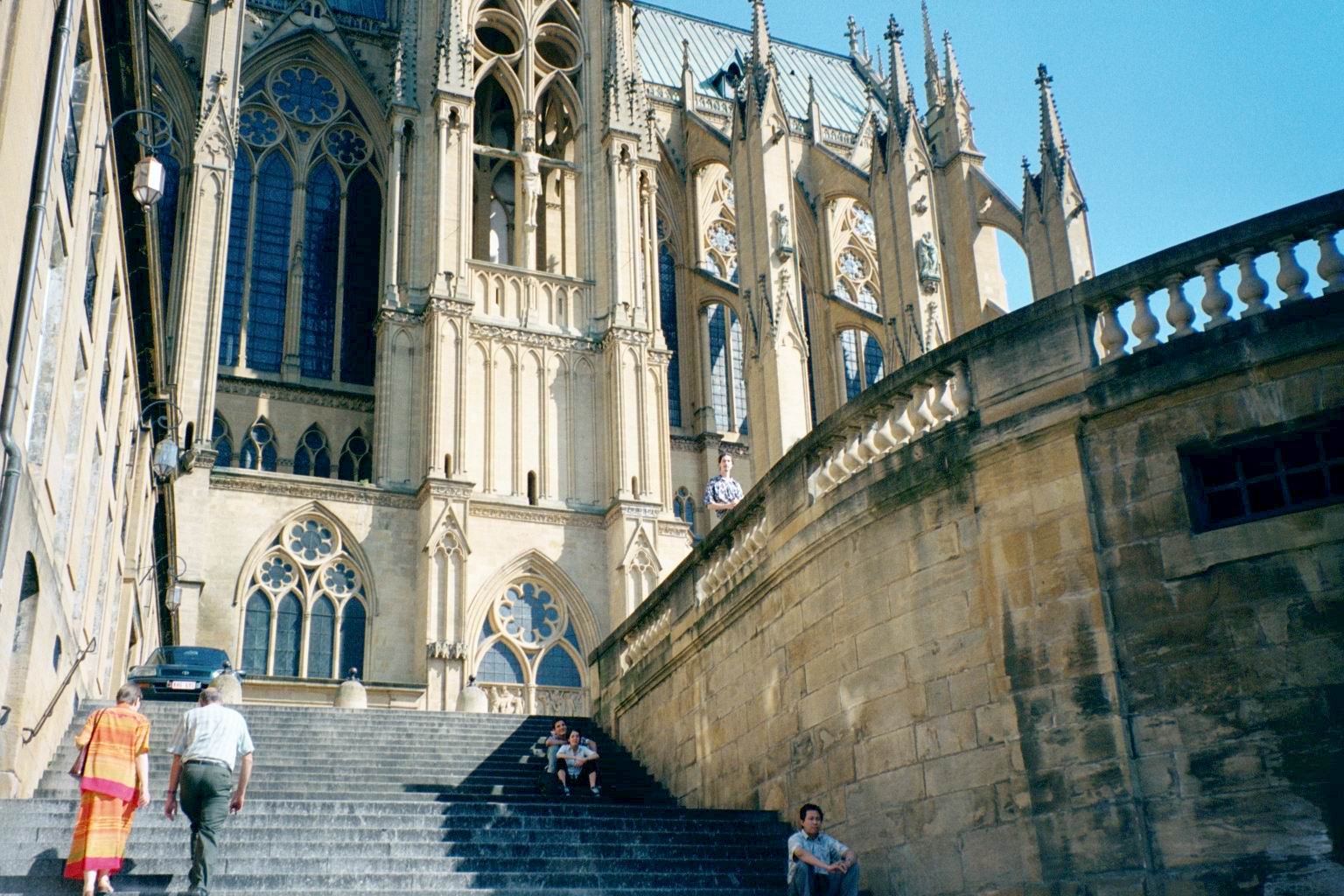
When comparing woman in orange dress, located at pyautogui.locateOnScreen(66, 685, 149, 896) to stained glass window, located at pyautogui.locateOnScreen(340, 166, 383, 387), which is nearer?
woman in orange dress, located at pyautogui.locateOnScreen(66, 685, 149, 896)

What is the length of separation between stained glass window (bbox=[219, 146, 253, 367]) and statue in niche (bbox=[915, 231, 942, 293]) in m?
16.0

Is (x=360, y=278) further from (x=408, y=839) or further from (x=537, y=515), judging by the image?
(x=408, y=839)

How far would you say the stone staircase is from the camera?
10.3 metres

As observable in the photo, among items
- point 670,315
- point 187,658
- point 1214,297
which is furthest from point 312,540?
point 1214,297

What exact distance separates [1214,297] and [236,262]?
28770 millimetres

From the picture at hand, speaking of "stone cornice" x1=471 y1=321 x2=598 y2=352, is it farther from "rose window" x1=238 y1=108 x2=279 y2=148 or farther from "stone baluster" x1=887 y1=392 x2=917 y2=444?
"stone baluster" x1=887 y1=392 x2=917 y2=444

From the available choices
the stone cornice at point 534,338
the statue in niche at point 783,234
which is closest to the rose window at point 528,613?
the stone cornice at point 534,338

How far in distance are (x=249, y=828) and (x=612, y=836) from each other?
10.0 ft

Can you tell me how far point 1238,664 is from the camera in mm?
9445

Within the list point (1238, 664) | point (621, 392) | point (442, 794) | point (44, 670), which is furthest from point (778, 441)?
point (1238, 664)

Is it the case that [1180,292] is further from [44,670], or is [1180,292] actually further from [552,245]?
[552,245]

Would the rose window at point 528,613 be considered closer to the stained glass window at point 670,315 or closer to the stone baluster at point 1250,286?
the stained glass window at point 670,315

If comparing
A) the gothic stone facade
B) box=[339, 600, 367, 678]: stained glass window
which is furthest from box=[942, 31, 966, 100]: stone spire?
box=[339, 600, 367, 678]: stained glass window

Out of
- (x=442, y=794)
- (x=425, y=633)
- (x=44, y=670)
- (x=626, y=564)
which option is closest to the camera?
(x=44, y=670)
